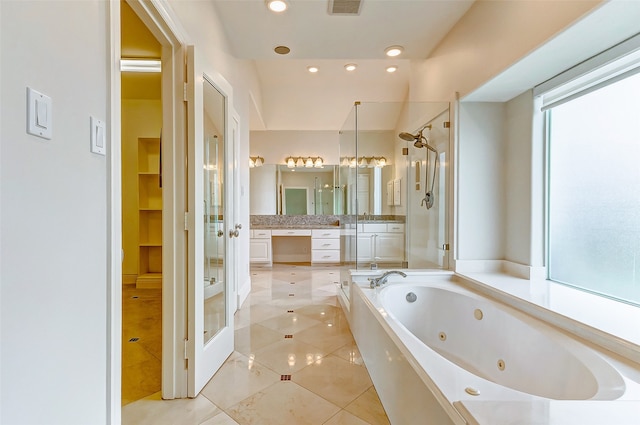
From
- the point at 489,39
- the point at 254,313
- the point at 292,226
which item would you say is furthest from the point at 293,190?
the point at 489,39

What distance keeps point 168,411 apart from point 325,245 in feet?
12.8

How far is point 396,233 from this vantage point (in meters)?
3.72

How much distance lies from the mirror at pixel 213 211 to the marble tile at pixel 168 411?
0.34 metres

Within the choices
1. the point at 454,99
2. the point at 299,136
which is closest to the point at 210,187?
the point at 454,99

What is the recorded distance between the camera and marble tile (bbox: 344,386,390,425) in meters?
1.50

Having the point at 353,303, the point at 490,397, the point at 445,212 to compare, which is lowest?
the point at 353,303

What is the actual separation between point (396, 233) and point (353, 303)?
1.45m

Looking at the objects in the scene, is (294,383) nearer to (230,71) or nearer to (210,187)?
(210,187)

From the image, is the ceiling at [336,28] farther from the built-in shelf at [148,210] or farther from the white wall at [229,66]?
the built-in shelf at [148,210]

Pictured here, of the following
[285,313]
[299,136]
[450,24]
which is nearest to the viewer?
[450,24]

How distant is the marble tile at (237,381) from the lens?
169cm

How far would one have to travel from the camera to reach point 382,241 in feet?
12.2

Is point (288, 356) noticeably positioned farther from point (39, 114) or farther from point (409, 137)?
point (409, 137)

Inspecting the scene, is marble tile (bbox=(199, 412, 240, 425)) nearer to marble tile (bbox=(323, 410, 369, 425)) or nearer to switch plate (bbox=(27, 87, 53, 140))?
marble tile (bbox=(323, 410, 369, 425))
